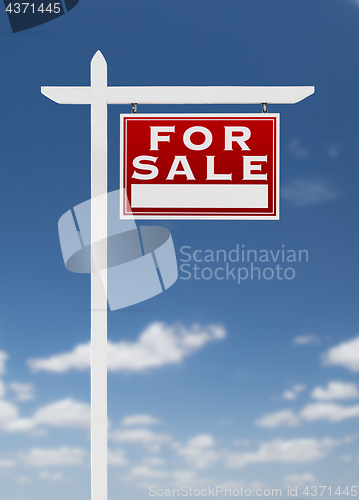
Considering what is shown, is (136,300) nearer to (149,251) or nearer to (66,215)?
(149,251)

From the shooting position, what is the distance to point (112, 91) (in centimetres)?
423

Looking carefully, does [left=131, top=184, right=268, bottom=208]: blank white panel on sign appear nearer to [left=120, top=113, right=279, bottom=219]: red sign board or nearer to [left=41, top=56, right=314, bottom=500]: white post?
[left=120, top=113, right=279, bottom=219]: red sign board

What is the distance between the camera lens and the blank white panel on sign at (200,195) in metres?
4.21

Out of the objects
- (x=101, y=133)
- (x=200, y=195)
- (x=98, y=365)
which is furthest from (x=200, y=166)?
(x=98, y=365)

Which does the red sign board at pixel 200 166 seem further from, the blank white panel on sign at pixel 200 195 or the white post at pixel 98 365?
the white post at pixel 98 365

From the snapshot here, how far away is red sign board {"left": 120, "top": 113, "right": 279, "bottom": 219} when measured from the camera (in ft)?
13.8

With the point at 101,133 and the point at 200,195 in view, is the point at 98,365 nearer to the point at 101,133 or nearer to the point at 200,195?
the point at 200,195

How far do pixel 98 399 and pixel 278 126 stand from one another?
9.69 ft

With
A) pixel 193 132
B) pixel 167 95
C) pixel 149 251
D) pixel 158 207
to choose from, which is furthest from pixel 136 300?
pixel 167 95

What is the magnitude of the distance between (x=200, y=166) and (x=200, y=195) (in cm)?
27

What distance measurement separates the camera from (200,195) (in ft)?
13.9

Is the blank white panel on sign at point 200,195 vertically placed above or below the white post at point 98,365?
above

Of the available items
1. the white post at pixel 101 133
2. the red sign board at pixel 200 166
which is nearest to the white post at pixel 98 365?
the white post at pixel 101 133

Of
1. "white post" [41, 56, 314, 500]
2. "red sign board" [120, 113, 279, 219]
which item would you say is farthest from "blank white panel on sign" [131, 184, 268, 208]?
"white post" [41, 56, 314, 500]
